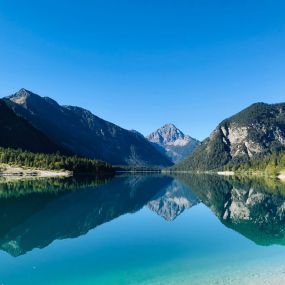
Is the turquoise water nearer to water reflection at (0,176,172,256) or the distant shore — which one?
water reflection at (0,176,172,256)

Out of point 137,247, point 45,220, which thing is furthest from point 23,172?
point 137,247

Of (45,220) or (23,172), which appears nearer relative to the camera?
(45,220)

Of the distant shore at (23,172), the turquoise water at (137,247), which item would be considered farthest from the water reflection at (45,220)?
the distant shore at (23,172)

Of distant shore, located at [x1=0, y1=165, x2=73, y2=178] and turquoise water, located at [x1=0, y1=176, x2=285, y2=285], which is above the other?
distant shore, located at [x1=0, y1=165, x2=73, y2=178]

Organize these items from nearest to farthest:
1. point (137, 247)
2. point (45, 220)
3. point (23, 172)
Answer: point (137, 247) → point (45, 220) → point (23, 172)

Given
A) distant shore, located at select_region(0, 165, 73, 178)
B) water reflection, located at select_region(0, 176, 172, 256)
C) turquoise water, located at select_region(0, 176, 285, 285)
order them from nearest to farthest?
turquoise water, located at select_region(0, 176, 285, 285), water reflection, located at select_region(0, 176, 172, 256), distant shore, located at select_region(0, 165, 73, 178)

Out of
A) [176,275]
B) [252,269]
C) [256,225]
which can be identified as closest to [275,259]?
[252,269]

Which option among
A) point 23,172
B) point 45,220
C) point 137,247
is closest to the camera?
point 137,247

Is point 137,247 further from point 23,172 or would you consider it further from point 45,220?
point 23,172

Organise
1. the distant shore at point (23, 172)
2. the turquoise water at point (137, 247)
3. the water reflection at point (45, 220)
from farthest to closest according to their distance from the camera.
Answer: the distant shore at point (23, 172) < the water reflection at point (45, 220) < the turquoise water at point (137, 247)

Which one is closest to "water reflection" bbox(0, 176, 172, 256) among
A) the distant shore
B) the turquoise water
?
the turquoise water

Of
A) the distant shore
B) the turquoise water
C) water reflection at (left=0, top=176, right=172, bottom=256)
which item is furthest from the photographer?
the distant shore

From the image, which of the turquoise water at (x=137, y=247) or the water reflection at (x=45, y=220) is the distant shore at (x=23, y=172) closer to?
the water reflection at (x=45, y=220)

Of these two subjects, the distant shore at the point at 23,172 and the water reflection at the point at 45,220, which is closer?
the water reflection at the point at 45,220
